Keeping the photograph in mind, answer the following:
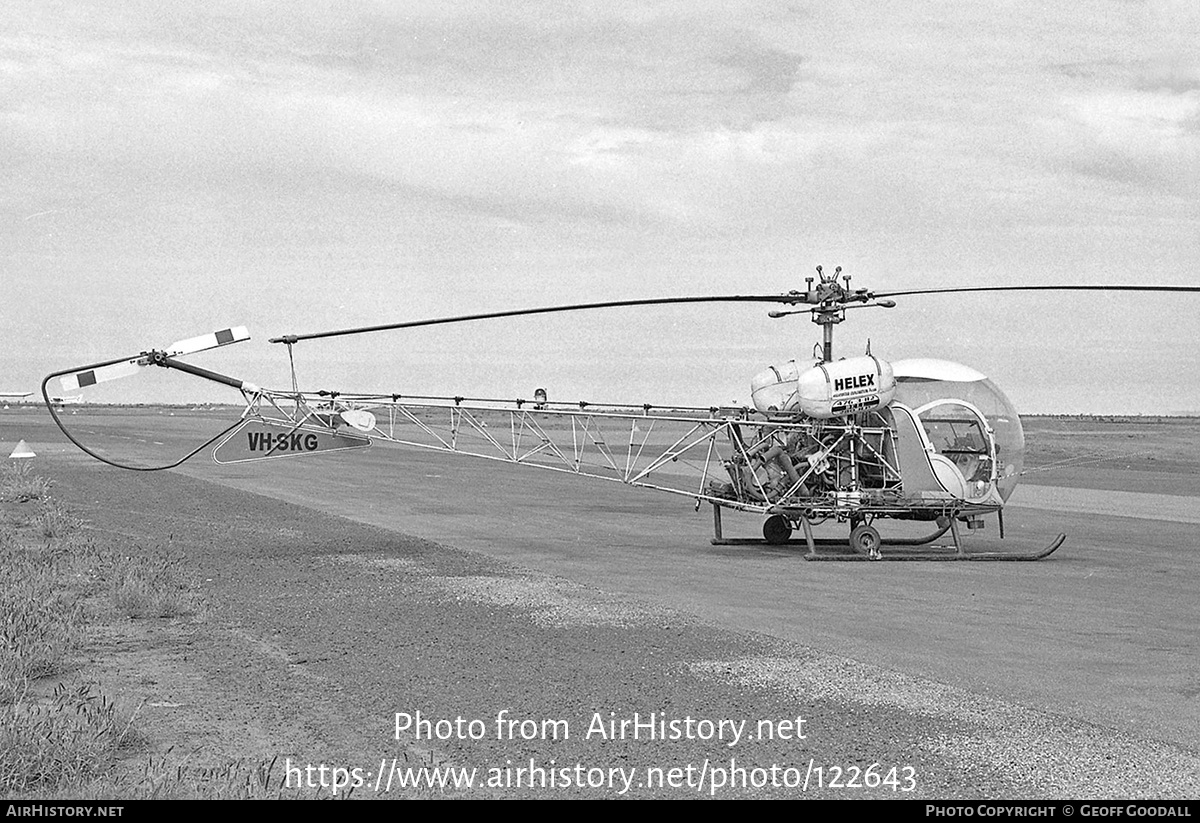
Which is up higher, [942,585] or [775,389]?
[775,389]

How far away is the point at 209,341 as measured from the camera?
46.6ft

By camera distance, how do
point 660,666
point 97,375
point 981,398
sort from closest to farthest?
point 660,666, point 97,375, point 981,398

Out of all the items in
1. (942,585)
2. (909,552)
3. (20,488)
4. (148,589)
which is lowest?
(909,552)

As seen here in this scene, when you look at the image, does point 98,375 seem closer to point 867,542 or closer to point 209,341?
point 209,341

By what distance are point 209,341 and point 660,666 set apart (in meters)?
7.65

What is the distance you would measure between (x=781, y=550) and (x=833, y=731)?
441 inches

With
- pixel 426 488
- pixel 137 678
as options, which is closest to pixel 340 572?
pixel 137 678

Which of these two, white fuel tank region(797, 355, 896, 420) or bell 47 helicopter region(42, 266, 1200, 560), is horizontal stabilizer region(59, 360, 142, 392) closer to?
bell 47 helicopter region(42, 266, 1200, 560)

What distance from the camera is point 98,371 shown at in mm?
14008

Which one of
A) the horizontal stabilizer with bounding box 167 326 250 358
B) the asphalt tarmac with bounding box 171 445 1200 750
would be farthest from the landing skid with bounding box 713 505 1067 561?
the horizontal stabilizer with bounding box 167 326 250 358

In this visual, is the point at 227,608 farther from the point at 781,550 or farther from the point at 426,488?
the point at 426,488

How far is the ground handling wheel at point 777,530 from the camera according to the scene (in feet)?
63.5

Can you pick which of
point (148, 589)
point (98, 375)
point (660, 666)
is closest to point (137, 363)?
point (98, 375)

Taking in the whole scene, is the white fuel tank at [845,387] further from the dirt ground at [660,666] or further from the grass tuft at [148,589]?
the grass tuft at [148,589]
